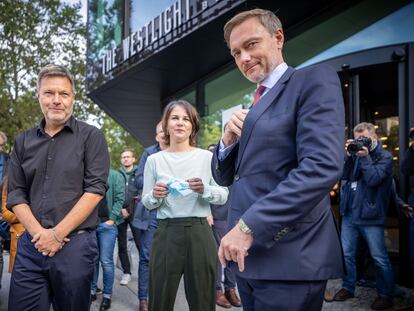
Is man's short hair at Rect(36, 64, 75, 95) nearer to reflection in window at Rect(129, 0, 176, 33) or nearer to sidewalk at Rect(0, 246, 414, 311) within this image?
sidewalk at Rect(0, 246, 414, 311)

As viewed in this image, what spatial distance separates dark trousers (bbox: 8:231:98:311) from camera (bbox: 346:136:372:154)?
10.7ft

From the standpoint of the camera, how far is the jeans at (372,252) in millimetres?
4496

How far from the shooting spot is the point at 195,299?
2.89 m

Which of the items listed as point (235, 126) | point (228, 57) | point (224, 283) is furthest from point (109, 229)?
point (228, 57)

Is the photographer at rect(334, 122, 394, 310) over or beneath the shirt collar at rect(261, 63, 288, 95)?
beneath

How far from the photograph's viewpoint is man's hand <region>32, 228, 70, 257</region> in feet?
7.18

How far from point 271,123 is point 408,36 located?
503 cm

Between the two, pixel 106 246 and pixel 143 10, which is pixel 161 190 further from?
pixel 143 10

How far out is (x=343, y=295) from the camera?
4785 millimetres

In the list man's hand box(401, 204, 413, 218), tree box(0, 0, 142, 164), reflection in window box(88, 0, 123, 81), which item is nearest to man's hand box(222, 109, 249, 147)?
man's hand box(401, 204, 413, 218)

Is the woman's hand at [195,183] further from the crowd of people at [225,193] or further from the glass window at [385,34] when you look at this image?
the glass window at [385,34]

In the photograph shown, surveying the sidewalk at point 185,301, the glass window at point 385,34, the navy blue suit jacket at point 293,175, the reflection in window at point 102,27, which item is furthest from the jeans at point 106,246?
the reflection in window at point 102,27

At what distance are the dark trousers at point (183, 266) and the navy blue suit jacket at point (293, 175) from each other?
1348 mm

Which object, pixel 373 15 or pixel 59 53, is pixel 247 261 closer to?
pixel 373 15
